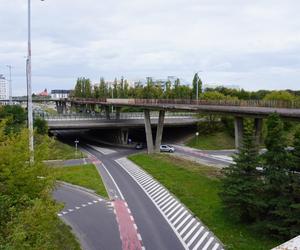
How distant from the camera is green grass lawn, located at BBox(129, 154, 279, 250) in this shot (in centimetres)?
2480

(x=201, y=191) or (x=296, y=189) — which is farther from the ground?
(x=296, y=189)

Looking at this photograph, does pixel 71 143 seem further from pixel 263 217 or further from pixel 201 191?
pixel 263 217

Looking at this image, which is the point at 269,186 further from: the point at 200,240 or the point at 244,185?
the point at 200,240

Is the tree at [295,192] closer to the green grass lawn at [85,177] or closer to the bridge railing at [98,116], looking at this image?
the green grass lawn at [85,177]

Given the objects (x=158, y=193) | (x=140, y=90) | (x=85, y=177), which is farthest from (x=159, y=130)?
(x=140, y=90)

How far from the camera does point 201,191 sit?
121 feet

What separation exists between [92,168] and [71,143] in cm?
2980

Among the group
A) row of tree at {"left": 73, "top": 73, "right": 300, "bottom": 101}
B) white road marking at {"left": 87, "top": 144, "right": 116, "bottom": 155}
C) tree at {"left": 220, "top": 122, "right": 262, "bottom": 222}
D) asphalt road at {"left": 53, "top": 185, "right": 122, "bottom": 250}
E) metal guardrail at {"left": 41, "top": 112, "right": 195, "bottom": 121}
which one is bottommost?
asphalt road at {"left": 53, "top": 185, "right": 122, "bottom": 250}

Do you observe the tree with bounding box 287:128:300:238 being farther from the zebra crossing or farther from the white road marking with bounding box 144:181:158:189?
the white road marking with bounding box 144:181:158:189

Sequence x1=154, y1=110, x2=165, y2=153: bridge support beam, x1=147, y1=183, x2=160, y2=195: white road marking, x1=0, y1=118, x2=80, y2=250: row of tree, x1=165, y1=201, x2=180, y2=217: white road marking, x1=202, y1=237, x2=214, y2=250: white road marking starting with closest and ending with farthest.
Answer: x1=0, y1=118, x2=80, y2=250: row of tree, x1=202, y1=237, x2=214, y2=250: white road marking, x1=165, y1=201, x2=180, y2=217: white road marking, x1=147, y1=183, x2=160, y2=195: white road marking, x1=154, y1=110, x2=165, y2=153: bridge support beam

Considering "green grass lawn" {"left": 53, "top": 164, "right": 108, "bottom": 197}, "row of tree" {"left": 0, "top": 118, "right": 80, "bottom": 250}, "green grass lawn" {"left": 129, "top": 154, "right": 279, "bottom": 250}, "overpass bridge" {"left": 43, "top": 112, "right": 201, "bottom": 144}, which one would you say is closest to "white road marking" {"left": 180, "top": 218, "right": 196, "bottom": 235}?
"green grass lawn" {"left": 129, "top": 154, "right": 279, "bottom": 250}

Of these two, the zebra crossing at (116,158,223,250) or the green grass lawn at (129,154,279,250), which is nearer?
the zebra crossing at (116,158,223,250)

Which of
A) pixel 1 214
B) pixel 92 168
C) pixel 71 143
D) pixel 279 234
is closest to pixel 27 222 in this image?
pixel 1 214

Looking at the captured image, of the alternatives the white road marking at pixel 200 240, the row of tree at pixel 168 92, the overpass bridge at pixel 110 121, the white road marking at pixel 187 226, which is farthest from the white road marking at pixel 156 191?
the row of tree at pixel 168 92
